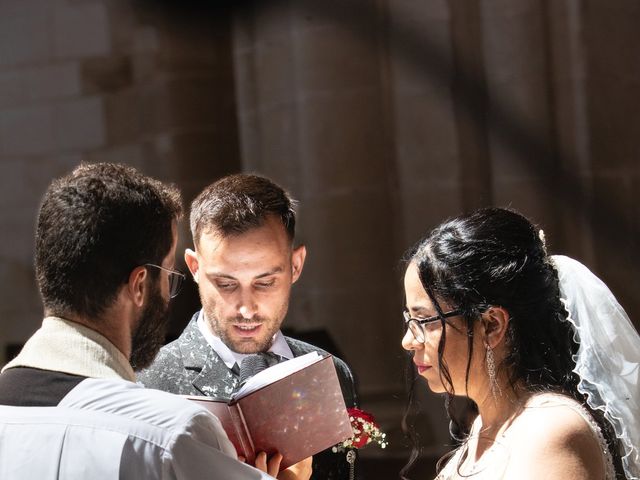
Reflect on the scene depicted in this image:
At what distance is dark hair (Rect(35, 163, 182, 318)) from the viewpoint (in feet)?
6.09

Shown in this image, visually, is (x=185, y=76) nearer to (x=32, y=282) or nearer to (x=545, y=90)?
(x=32, y=282)

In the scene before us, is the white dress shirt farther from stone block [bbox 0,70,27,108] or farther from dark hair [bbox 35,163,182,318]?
stone block [bbox 0,70,27,108]

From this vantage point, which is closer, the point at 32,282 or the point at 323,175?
the point at 323,175

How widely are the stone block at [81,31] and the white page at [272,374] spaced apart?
3931 mm

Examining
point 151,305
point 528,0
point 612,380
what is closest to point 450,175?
point 528,0

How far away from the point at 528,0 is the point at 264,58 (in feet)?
5.23

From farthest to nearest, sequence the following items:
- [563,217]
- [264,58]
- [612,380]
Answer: [264,58]
[563,217]
[612,380]

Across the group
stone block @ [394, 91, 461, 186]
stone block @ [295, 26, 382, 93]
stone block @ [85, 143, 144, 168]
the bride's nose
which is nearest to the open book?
the bride's nose

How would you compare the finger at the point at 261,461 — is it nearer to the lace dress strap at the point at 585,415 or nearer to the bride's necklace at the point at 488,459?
the bride's necklace at the point at 488,459

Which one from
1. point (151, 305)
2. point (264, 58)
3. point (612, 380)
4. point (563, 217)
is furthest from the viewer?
point (264, 58)

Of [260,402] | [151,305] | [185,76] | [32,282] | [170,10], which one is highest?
[170,10]

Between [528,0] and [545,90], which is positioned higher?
[528,0]

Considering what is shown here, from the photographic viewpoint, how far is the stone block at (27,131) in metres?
6.00

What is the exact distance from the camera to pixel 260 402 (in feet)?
7.56
